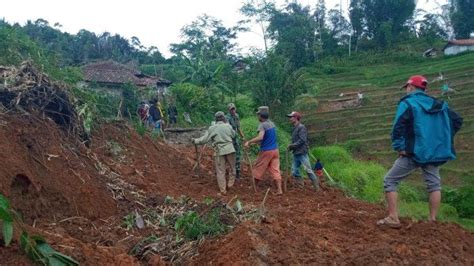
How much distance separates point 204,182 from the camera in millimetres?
9016

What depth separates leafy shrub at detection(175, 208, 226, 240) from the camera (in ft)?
15.6

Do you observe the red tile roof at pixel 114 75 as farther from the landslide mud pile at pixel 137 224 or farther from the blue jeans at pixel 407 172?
the blue jeans at pixel 407 172

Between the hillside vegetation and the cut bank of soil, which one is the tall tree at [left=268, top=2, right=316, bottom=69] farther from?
the cut bank of soil

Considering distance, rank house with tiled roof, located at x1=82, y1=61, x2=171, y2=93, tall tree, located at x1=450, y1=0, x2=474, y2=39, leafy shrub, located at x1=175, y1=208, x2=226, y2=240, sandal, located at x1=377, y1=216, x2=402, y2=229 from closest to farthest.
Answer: leafy shrub, located at x1=175, y1=208, x2=226, y2=240, sandal, located at x1=377, y1=216, x2=402, y2=229, house with tiled roof, located at x1=82, y1=61, x2=171, y2=93, tall tree, located at x1=450, y1=0, x2=474, y2=39

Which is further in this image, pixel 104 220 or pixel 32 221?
pixel 104 220

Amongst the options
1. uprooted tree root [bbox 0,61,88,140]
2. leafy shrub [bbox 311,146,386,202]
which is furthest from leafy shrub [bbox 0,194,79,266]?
leafy shrub [bbox 311,146,386,202]

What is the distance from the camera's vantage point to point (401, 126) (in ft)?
16.4

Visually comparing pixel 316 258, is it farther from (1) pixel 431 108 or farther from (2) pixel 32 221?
(2) pixel 32 221

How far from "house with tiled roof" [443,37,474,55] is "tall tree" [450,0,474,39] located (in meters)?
6.32

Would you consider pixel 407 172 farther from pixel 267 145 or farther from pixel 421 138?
pixel 267 145

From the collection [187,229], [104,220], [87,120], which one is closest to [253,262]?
[187,229]

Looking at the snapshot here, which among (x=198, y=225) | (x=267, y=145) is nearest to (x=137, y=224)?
(x=198, y=225)

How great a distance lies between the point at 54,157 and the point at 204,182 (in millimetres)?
3896

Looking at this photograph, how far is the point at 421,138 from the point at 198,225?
2.21 metres
